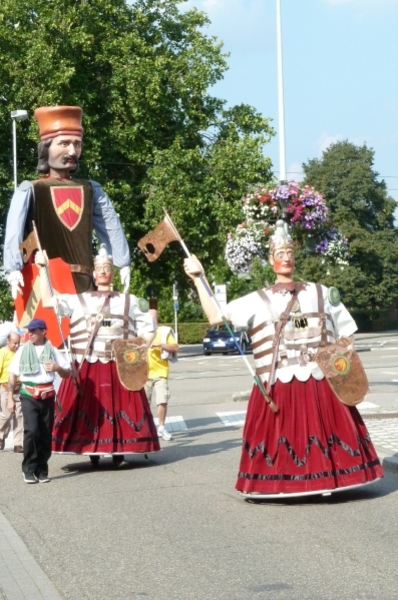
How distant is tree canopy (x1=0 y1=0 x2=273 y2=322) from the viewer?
3984 cm

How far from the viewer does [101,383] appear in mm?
12086

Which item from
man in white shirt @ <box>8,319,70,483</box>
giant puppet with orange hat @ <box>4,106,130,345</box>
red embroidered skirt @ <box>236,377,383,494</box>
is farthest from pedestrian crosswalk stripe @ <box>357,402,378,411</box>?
red embroidered skirt @ <box>236,377,383,494</box>

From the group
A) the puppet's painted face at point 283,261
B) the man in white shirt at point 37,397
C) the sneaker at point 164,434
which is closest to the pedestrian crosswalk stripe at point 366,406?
the sneaker at point 164,434

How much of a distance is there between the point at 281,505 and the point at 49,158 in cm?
676

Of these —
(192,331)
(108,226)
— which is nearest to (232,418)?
(108,226)

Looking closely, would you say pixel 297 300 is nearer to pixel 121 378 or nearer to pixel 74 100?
pixel 121 378

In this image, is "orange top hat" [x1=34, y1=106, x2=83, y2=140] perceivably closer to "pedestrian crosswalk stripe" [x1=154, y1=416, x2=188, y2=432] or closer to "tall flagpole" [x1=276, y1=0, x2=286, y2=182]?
"pedestrian crosswalk stripe" [x1=154, y1=416, x2=188, y2=432]

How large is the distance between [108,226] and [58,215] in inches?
25.6

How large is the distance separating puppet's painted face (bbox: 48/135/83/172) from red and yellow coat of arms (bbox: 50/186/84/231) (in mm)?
291

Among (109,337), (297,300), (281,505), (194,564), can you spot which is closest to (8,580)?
(194,564)

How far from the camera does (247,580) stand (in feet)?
21.7

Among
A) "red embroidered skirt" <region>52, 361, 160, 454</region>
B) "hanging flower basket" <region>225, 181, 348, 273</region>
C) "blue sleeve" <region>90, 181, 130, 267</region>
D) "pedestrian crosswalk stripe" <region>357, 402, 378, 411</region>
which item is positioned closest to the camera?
"red embroidered skirt" <region>52, 361, 160, 454</region>

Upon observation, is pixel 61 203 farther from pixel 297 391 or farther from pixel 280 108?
pixel 280 108

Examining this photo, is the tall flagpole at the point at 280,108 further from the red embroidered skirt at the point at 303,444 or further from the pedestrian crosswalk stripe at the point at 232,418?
the red embroidered skirt at the point at 303,444
